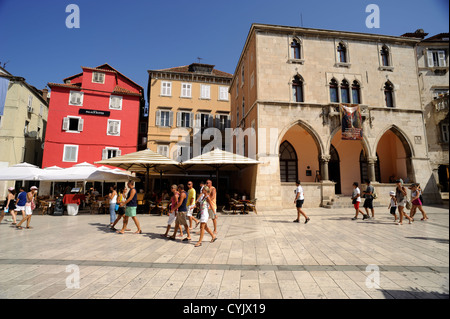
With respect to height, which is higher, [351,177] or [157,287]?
[351,177]

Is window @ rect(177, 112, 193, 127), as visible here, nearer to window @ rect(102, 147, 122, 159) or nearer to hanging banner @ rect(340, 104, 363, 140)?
window @ rect(102, 147, 122, 159)

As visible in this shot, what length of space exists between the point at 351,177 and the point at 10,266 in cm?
2082

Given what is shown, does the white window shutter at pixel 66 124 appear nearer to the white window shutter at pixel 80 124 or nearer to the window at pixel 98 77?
the white window shutter at pixel 80 124

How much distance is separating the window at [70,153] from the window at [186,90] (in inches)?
504

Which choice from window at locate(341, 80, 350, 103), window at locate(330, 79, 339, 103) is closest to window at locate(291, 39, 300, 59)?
window at locate(330, 79, 339, 103)

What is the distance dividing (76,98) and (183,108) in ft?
36.1

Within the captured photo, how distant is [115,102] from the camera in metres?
24.6

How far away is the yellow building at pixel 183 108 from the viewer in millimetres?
25516

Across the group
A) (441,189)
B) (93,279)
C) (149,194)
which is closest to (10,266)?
(93,279)

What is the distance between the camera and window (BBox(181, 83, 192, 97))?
2709cm

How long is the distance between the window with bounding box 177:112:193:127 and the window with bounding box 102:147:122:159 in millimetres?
7108

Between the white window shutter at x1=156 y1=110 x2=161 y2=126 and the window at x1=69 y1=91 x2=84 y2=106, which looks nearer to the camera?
the window at x1=69 y1=91 x2=84 y2=106
